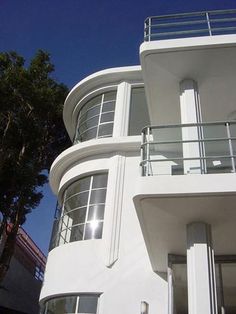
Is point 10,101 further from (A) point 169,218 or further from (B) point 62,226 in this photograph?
(A) point 169,218

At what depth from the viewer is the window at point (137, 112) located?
10.8 meters

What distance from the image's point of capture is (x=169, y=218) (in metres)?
6.21

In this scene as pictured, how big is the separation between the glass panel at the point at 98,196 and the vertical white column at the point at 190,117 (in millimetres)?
3374

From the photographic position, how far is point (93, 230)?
9.32 meters

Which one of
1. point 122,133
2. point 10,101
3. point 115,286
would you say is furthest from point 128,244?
point 10,101

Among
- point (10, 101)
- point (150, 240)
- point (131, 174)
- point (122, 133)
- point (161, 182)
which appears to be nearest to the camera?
point (161, 182)

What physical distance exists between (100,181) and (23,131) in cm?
557

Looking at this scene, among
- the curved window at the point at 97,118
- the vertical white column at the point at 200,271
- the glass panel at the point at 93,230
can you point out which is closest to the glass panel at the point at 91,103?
the curved window at the point at 97,118

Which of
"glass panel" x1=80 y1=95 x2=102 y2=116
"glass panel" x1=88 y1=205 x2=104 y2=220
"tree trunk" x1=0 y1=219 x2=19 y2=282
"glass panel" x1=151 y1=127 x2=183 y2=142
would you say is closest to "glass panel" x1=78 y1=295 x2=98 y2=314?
"glass panel" x1=88 y1=205 x2=104 y2=220

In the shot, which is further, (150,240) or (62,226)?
(62,226)

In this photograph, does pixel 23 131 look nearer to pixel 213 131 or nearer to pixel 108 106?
pixel 108 106

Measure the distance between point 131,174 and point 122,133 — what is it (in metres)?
1.49

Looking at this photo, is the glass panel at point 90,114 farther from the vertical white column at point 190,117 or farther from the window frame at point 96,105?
the vertical white column at point 190,117

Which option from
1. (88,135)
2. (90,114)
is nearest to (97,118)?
(90,114)
